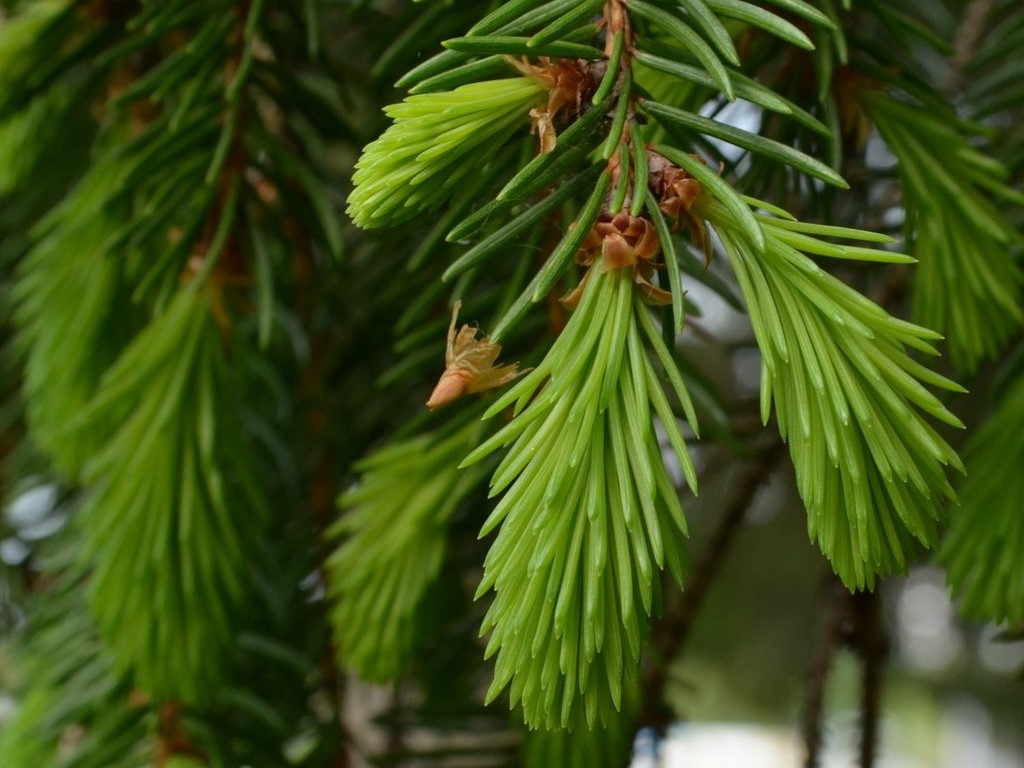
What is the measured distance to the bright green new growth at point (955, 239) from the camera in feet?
1.23

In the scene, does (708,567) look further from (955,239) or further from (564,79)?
(564,79)

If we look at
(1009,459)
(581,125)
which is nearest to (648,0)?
(581,125)

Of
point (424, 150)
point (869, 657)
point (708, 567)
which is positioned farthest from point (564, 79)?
point (869, 657)

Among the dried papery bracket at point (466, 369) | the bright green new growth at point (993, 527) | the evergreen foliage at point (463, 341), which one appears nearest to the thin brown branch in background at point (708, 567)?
the evergreen foliage at point (463, 341)

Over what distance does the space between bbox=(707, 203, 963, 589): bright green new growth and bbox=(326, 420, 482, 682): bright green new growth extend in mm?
176

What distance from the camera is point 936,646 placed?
84.6 inches

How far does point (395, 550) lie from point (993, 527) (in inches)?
8.9

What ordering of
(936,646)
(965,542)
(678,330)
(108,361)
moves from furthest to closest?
1. (936,646)
2. (108,361)
3. (965,542)
4. (678,330)

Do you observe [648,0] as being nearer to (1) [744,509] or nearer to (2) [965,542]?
(2) [965,542]

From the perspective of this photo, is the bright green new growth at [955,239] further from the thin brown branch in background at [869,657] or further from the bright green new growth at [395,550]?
the thin brown branch in background at [869,657]

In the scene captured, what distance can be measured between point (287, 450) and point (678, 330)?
0.40 metres

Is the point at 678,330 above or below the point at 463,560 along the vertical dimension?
above

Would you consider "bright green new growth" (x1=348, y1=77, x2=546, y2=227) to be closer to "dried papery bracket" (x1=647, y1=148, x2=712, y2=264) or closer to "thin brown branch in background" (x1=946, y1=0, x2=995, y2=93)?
"dried papery bracket" (x1=647, y1=148, x2=712, y2=264)

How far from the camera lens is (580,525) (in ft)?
0.84
